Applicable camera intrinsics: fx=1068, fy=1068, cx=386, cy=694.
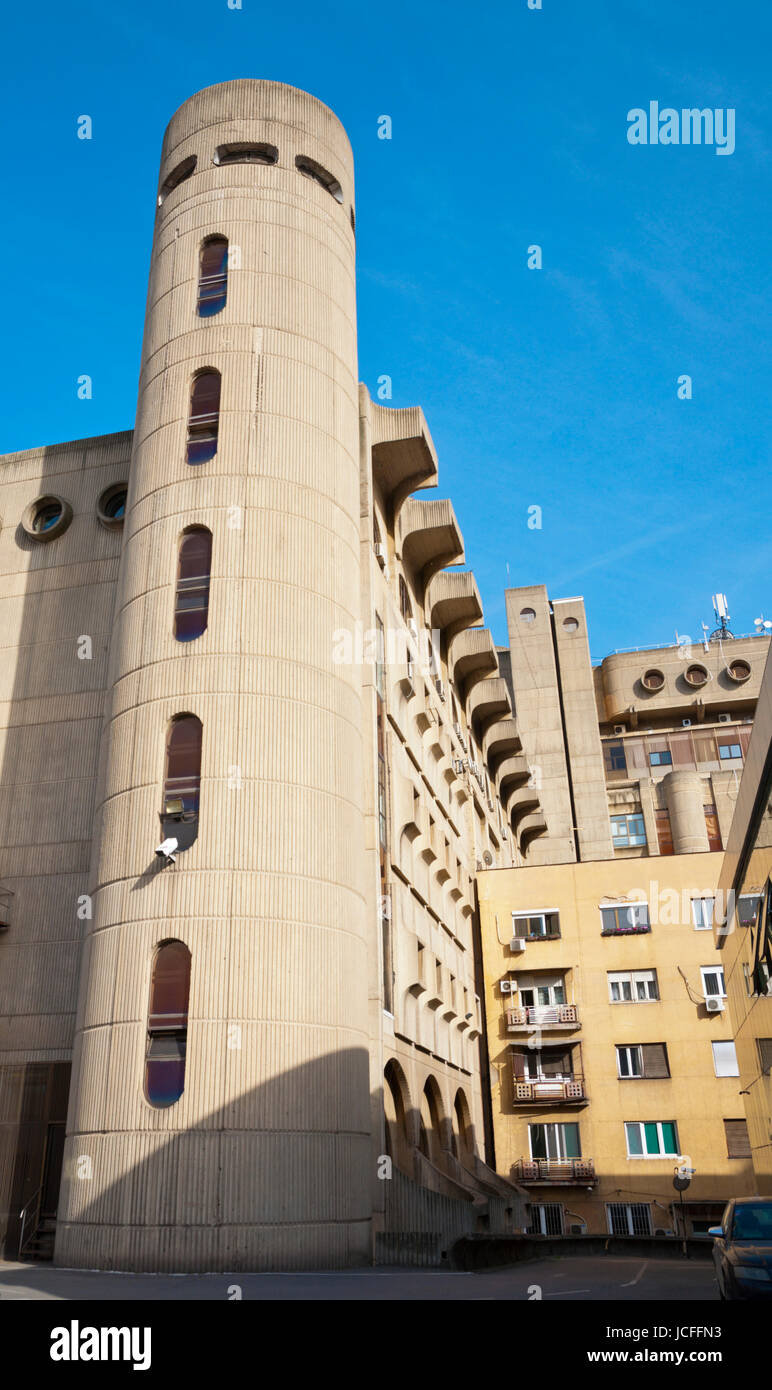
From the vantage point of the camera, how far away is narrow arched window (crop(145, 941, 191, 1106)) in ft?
65.6

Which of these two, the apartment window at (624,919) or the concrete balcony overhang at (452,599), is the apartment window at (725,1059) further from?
the concrete balcony overhang at (452,599)

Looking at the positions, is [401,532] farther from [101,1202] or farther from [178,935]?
[101,1202]

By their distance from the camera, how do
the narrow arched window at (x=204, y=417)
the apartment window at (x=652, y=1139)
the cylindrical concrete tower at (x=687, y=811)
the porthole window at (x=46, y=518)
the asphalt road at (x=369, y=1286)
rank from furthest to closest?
the cylindrical concrete tower at (x=687, y=811)
the apartment window at (x=652, y=1139)
the porthole window at (x=46, y=518)
the narrow arched window at (x=204, y=417)
the asphalt road at (x=369, y=1286)

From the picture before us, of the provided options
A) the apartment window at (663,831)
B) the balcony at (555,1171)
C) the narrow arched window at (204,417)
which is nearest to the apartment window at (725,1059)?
the balcony at (555,1171)

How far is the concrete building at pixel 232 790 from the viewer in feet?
65.4

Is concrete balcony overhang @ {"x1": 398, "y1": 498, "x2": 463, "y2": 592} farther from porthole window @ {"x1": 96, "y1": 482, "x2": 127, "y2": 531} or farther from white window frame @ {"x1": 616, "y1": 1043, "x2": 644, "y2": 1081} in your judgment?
white window frame @ {"x1": 616, "y1": 1043, "x2": 644, "y2": 1081}

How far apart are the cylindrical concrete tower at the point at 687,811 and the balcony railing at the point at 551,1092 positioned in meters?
30.2

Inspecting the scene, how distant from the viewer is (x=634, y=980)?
4091 cm

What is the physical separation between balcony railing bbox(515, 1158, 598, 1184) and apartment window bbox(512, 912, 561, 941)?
8184mm

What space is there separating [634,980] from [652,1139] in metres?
→ 5.65

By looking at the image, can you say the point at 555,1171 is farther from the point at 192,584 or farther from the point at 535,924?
the point at 192,584

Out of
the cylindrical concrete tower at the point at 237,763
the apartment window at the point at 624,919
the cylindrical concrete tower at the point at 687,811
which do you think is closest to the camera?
the cylindrical concrete tower at the point at 237,763

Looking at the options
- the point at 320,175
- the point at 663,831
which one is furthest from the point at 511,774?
the point at 320,175

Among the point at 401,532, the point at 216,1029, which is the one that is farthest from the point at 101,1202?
the point at 401,532
